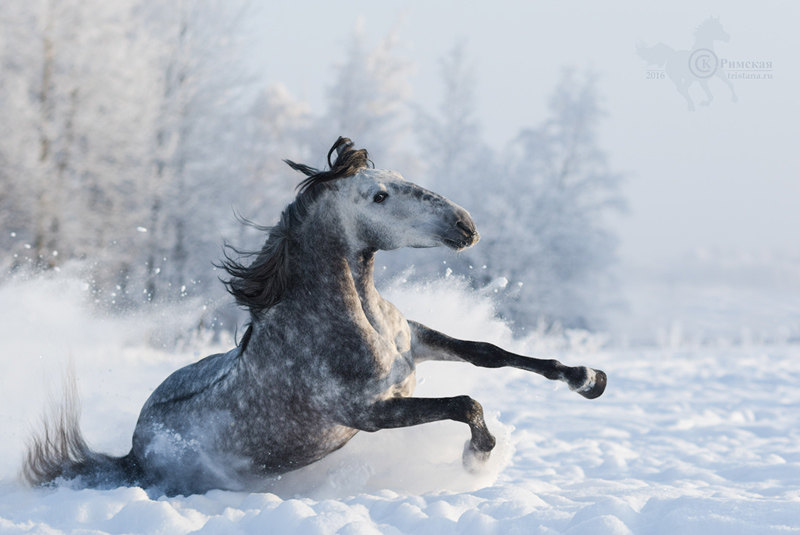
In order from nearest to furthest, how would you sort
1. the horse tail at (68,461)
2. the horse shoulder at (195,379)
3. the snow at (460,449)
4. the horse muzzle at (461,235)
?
the snow at (460,449)
the horse muzzle at (461,235)
the horse shoulder at (195,379)
the horse tail at (68,461)

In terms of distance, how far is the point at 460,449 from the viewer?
A: 13.9ft

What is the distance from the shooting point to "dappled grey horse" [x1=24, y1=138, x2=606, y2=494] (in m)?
3.51

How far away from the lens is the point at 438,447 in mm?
4270

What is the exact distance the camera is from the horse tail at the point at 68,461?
4.16m

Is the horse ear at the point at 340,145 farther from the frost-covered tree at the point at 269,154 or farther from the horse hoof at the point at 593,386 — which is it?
the frost-covered tree at the point at 269,154

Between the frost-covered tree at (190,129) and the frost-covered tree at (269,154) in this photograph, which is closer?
the frost-covered tree at (190,129)

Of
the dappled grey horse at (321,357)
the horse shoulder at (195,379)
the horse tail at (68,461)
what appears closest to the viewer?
the dappled grey horse at (321,357)

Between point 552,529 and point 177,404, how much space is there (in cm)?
232

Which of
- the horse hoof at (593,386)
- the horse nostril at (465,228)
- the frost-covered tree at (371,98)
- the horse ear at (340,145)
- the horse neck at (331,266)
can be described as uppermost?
the frost-covered tree at (371,98)

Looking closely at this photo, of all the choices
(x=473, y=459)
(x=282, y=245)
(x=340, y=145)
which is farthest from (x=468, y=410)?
(x=340, y=145)

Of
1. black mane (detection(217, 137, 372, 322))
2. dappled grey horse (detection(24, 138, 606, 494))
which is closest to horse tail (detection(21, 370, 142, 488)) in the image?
dappled grey horse (detection(24, 138, 606, 494))

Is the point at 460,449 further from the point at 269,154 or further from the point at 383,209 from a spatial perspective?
the point at 269,154

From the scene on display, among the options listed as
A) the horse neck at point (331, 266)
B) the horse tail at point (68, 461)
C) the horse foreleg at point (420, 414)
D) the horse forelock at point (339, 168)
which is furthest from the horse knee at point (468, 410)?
the horse tail at point (68, 461)

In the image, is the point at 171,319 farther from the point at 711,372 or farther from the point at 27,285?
the point at 711,372
